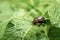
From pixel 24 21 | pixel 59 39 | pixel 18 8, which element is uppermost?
pixel 18 8

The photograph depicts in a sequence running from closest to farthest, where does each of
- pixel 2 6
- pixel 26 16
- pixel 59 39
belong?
pixel 59 39
pixel 26 16
pixel 2 6

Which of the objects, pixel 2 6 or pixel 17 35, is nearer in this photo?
pixel 17 35

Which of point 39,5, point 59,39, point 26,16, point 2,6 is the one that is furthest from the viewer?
point 2,6

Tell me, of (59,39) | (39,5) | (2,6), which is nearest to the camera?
(59,39)

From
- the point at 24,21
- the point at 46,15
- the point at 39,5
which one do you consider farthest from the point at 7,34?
the point at 39,5

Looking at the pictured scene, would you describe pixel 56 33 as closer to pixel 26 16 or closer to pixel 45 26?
pixel 45 26

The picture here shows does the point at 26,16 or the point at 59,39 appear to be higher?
the point at 26,16

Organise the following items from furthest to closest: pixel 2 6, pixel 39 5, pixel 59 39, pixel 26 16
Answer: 1. pixel 2 6
2. pixel 39 5
3. pixel 26 16
4. pixel 59 39

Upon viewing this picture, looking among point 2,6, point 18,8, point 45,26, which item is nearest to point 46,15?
point 45,26

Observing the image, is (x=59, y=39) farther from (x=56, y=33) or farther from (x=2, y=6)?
(x=2, y=6)
